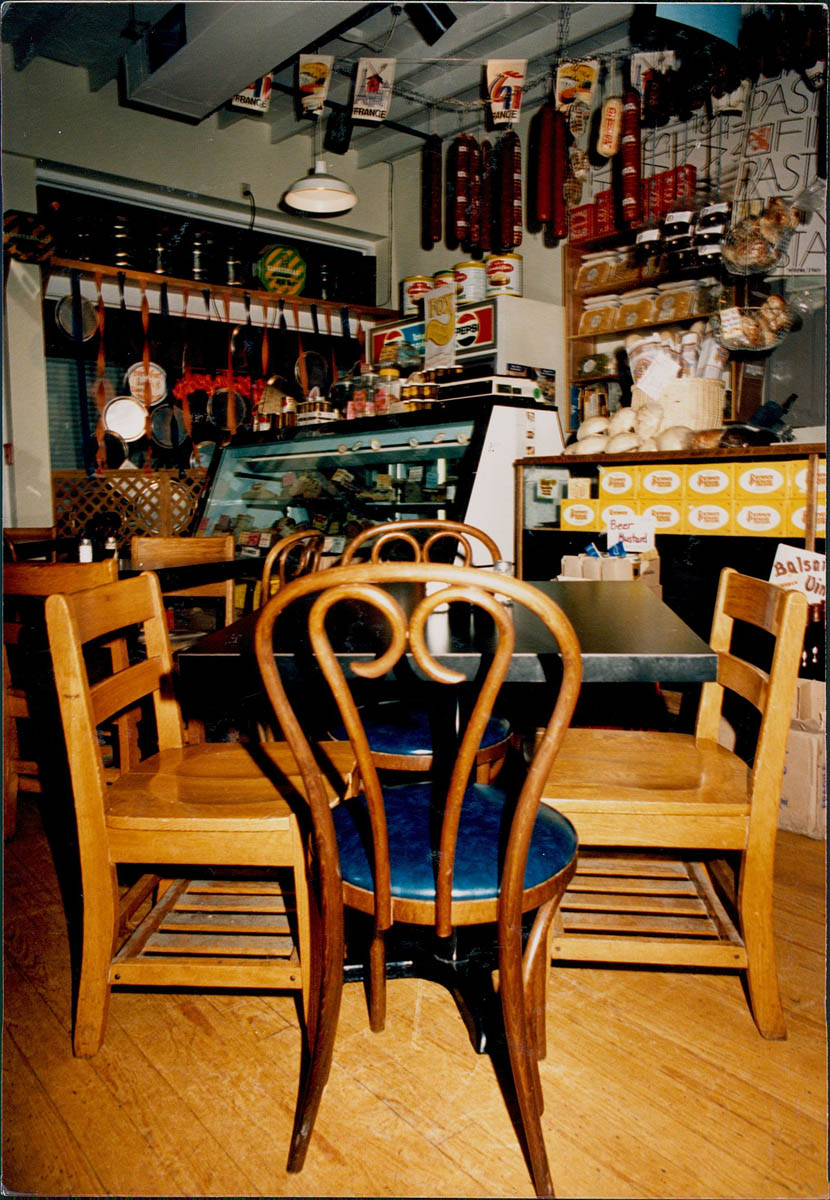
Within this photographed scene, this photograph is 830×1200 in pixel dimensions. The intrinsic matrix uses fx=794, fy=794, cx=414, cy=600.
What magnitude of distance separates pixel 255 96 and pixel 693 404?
389 cm

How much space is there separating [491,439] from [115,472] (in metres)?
2.51

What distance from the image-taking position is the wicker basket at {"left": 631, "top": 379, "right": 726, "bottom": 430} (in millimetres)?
3797

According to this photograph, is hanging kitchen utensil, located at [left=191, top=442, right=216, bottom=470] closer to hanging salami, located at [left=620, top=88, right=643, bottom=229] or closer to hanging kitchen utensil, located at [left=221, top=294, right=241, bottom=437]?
hanging kitchen utensil, located at [left=221, top=294, right=241, bottom=437]

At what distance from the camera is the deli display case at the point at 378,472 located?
368 centimetres

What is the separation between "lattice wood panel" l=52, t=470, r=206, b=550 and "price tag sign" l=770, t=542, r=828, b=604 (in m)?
3.35

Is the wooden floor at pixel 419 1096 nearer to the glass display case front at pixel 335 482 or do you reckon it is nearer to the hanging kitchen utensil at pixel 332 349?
the glass display case front at pixel 335 482

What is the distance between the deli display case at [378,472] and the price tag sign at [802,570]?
1319mm

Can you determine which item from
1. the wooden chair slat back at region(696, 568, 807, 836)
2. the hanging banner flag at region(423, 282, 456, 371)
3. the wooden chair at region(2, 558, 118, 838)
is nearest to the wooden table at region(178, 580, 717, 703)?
the wooden chair slat back at region(696, 568, 807, 836)

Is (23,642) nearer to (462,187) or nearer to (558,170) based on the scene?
(558,170)

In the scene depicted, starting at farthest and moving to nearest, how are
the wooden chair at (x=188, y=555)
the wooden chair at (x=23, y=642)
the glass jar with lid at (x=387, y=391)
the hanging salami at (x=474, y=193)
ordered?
1. the hanging salami at (x=474, y=193)
2. the glass jar with lid at (x=387, y=391)
3. the wooden chair at (x=188, y=555)
4. the wooden chair at (x=23, y=642)

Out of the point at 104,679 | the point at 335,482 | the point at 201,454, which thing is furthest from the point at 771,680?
the point at 201,454

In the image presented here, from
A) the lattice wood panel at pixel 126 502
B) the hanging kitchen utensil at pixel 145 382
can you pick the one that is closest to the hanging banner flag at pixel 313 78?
the hanging kitchen utensil at pixel 145 382

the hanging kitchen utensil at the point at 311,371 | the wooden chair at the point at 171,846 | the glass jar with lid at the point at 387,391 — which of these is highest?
the hanging kitchen utensil at the point at 311,371

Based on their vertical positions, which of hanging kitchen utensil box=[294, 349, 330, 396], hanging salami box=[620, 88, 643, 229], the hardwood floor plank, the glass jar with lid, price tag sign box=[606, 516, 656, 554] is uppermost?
hanging salami box=[620, 88, 643, 229]
